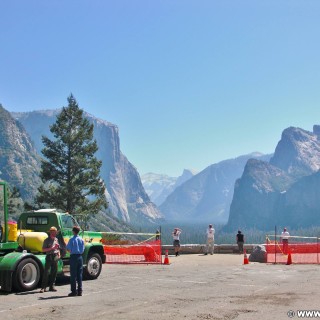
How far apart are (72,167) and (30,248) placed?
3290cm

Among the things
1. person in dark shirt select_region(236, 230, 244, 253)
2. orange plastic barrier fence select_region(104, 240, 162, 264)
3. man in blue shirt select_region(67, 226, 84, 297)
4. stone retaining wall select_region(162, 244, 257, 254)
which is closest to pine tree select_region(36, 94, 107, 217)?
stone retaining wall select_region(162, 244, 257, 254)

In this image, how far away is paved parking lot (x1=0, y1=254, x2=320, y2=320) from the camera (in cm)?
1092

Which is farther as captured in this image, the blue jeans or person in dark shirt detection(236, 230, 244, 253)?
person in dark shirt detection(236, 230, 244, 253)

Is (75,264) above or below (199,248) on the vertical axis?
above

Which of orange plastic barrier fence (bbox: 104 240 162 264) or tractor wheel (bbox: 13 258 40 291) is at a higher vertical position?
tractor wheel (bbox: 13 258 40 291)

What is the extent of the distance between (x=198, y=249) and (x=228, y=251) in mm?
1979

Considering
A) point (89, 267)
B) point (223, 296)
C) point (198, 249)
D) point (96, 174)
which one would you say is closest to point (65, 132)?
point (96, 174)

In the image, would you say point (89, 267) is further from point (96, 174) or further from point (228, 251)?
point (96, 174)

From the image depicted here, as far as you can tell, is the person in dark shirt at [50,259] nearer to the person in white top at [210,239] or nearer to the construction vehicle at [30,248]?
the construction vehicle at [30,248]

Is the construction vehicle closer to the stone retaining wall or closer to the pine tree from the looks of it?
the stone retaining wall

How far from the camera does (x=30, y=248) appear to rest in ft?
50.0

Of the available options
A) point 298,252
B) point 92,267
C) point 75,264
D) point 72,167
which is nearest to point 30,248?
point 75,264

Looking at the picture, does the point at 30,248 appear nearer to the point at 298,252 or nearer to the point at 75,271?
the point at 75,271

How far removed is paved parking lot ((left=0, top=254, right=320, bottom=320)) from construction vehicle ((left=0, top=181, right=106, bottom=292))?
1.45 ft
